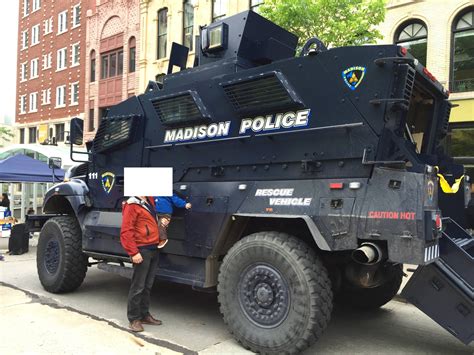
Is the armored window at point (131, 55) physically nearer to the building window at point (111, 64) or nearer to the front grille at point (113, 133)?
the building window at point (111, 64)

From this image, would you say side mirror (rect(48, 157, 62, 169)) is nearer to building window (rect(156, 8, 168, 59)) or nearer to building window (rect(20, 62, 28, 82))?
building window (rect(156, 8, 168, 59))

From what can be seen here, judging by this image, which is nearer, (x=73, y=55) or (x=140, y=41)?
(x=140, y=41)

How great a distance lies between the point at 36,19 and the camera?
35.4 meters

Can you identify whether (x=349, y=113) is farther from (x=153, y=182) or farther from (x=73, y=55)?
(x=73, y=55)

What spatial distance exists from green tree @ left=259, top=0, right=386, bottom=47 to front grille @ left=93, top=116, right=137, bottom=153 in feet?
15.4

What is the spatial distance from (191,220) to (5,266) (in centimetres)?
604

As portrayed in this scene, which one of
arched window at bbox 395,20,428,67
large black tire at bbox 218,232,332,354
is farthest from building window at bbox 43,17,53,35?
large black tire at bbox 218,232,332,354

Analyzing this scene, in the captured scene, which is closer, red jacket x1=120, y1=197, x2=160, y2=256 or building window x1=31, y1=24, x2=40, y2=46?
red jacket x1=120, y1=197, x2=160, y2=256

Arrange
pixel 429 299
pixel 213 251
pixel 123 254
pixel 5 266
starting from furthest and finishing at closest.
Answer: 1. pixel 5 266
2. pixel 123 254
3. pixel 213 251
4. pixel 429 299

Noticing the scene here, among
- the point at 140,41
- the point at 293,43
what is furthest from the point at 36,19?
the point at 293,43

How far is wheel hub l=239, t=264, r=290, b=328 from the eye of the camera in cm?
414

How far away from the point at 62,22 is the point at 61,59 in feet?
8.43

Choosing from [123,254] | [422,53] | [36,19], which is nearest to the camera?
[123,254]

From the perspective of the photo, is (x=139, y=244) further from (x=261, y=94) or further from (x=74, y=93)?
(x=74, y=93)
